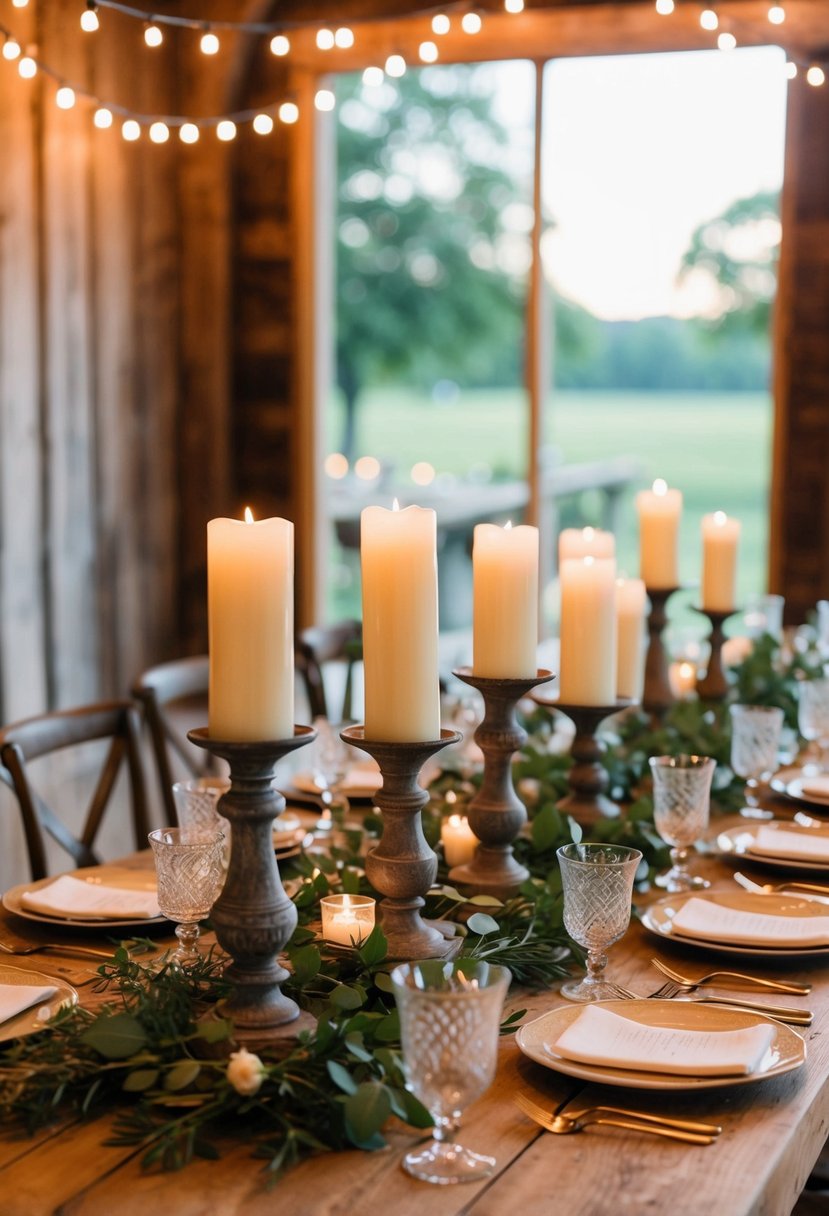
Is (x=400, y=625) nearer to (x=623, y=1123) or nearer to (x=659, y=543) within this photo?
(x=623, y=1123)

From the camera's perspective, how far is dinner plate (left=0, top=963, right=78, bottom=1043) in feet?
4.18

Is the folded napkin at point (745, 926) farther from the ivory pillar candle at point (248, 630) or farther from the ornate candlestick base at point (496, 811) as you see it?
the ivory pillar candle at point (248, 630)

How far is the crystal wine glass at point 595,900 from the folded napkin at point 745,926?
19 centimetres

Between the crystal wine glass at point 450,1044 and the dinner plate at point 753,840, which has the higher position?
the crystal wine glass at point 450,1044

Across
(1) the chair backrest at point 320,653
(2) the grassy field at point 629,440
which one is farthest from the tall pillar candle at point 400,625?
(2) the grassy field at point 629,440

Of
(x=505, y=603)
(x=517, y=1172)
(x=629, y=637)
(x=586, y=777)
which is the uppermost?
(x=505, y=603)

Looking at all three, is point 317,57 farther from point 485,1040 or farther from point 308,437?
point 485,1040

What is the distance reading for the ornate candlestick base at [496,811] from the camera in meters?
1.63

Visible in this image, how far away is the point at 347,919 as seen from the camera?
1.44m

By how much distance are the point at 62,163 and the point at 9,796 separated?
1.69 m

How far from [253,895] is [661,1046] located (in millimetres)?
379

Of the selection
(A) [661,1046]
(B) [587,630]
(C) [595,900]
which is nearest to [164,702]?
(B) [587,630]

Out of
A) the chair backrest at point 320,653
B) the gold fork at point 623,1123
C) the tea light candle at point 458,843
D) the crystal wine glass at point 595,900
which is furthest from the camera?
the chair backrest at point 320,653

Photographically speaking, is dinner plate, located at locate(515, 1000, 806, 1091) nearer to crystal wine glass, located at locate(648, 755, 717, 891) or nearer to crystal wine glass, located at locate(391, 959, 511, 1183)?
crystal wine glass, located at locate(391, 959, 511, 1183)
